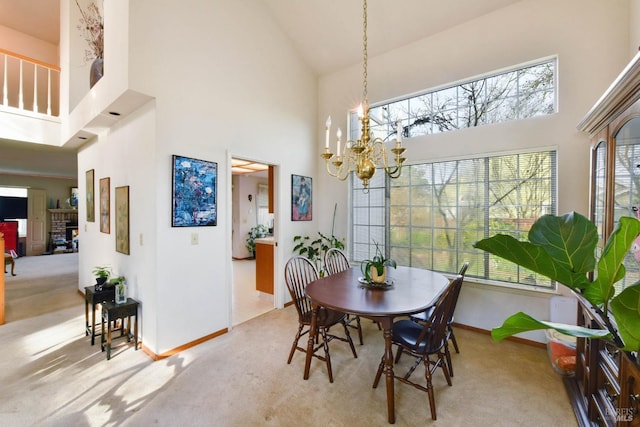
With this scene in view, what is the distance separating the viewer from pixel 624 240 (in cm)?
86

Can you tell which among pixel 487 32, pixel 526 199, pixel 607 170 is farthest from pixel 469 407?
pixel 487 32

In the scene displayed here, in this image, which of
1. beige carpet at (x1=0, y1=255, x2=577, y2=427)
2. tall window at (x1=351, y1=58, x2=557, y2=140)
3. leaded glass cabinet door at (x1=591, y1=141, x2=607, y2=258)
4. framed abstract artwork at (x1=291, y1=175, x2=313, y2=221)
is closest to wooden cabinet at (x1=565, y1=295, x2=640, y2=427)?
beige carpet at (x1=0, y1=255, x2=577, y2=427)

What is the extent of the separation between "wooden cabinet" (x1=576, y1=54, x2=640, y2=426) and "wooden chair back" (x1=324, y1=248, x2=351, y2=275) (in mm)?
2095

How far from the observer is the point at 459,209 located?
3.15 meters

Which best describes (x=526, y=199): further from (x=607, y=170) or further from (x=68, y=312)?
(x=68, y=312)

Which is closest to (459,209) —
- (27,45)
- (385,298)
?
(385,298)

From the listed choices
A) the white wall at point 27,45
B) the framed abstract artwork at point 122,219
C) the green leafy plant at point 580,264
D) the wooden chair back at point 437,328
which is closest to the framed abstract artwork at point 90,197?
the framed abstract artwork at point 122,219

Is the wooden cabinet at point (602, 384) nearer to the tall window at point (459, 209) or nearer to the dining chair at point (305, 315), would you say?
the tall window at point (459, 209)

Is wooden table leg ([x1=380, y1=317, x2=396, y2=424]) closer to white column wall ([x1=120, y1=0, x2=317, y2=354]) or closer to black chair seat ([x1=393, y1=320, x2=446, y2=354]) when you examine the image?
black chair seat ([x1=393, y1=320, x2=446, y2=354])

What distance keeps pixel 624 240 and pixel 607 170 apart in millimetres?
1339

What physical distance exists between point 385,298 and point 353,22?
11.0 ft

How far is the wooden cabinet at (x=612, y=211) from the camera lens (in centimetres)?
123

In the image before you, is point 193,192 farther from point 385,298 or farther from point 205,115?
point 385,298

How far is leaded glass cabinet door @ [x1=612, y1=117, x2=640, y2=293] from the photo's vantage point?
1434 mm
